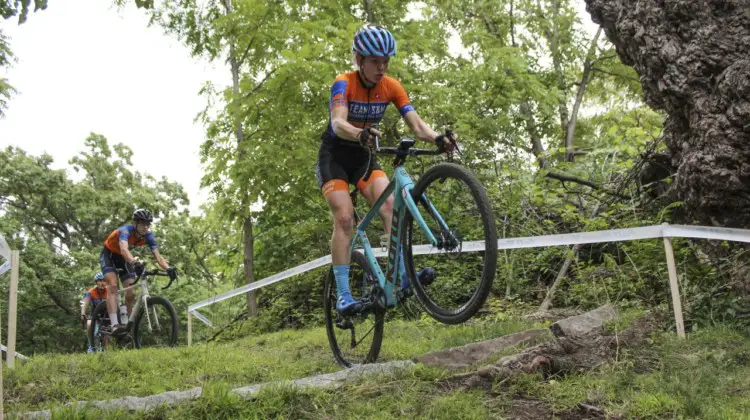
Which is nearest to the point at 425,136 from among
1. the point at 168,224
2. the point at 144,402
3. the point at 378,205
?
the point at 378,205

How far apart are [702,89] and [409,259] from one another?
329 centimetres

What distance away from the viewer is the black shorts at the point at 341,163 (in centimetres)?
529

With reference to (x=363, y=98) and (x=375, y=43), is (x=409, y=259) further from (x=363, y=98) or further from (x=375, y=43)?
(x=375, y=43)

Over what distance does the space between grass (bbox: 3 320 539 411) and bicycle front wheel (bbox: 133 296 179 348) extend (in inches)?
114

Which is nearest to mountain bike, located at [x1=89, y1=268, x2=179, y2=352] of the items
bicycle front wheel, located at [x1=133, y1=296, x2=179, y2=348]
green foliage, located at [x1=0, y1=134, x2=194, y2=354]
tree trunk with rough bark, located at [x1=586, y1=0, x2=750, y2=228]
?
bicycle front wheel, located at [x1=133, y1=296, x2=179, y2=348]

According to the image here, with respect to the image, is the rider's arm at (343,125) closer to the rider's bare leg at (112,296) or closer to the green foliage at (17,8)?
the green foliage at (17,8)

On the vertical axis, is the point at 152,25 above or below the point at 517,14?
below

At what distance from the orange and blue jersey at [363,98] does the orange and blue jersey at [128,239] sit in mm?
5893

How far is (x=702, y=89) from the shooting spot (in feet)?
18.2

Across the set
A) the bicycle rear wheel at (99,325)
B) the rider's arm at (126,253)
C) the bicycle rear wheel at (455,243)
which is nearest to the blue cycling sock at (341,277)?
the bicycle rear wheel at (455,243)

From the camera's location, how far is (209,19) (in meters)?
12.4

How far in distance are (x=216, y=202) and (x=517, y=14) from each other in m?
15.1

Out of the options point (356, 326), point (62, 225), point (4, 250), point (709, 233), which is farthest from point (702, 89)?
point (62, 225)

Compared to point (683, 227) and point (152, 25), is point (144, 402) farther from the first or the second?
point (152, 25)
